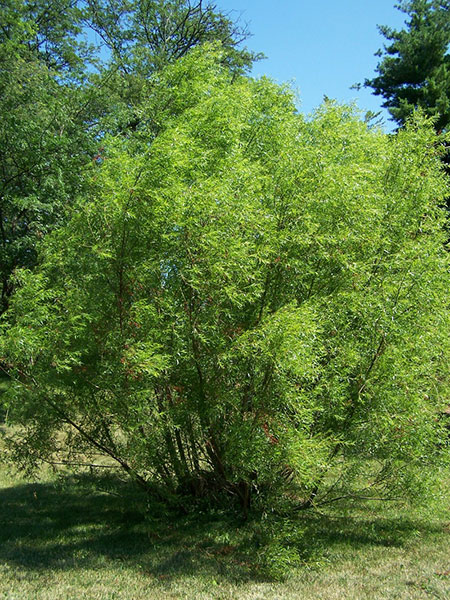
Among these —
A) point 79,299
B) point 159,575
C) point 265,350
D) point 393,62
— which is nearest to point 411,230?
point 265,350

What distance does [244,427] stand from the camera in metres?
4.63

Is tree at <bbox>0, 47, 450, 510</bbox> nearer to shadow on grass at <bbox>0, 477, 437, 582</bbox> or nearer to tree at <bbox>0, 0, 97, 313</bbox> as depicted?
shadow on grass at <bbox>0, 477, 437, 582</bbox>

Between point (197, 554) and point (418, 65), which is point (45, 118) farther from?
point (418, 65)

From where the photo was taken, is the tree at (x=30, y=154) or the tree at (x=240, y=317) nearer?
the tree at (x=240, y=317)

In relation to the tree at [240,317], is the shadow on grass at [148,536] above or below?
below

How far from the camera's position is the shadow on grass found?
489 cm

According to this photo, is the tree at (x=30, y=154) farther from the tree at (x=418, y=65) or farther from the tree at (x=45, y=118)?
the tree at (x=418, y=65)

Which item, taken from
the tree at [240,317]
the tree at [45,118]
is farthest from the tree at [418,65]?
the tree at [240,317]

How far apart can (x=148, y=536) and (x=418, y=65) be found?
13663 mm

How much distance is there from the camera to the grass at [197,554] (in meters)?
4.36

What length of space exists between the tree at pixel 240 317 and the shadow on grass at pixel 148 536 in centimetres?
44

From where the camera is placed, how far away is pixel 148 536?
557 cm

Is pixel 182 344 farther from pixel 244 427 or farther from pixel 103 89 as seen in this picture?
pixel 103 89

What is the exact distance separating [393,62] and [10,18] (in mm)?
9901
